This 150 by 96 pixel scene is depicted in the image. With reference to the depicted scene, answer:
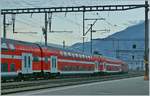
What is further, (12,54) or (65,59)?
(65,59)

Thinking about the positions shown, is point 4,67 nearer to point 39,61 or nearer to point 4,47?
point 4,47

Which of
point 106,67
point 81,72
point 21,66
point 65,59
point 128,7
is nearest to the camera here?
point 21,66

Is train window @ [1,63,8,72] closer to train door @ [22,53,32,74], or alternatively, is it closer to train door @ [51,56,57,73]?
train door @ [22,53,32,74]

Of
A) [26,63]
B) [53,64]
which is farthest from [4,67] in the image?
[53,64]

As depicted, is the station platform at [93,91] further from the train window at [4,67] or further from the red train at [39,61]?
the red train at [39,61]

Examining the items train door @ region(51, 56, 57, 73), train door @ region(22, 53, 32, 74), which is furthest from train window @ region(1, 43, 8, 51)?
train door @ region(51, 56, 57, 73)

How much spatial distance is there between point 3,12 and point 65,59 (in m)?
7.62

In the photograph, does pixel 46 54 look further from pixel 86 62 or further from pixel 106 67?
pixel 106 67

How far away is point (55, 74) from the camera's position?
149 feet

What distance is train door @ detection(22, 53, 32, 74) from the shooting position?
1443 inches

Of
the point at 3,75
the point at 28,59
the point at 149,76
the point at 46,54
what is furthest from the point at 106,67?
the point at 3,75

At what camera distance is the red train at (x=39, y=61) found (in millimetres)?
33875

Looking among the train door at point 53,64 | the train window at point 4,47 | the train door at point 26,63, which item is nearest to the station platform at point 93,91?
the train window at point 4,47

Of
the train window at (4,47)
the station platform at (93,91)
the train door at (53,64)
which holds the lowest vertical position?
the station platform at (93,91)
